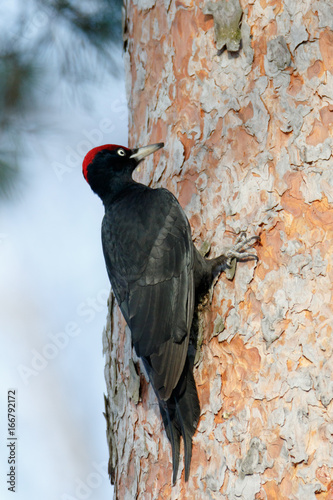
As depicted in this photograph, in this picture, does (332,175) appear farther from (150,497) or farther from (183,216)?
(150,497)

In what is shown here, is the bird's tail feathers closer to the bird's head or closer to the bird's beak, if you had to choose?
the bird's beak

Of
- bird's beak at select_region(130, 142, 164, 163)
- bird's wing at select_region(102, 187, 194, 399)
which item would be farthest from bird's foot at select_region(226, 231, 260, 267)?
bird's beak at select_region(130, 142, 164, 163)

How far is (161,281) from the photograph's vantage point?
2.37 meters

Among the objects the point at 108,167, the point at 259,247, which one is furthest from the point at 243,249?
the point at 108,167

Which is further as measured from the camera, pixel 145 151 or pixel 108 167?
pixel 108 167

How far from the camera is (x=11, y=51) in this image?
3682 millimetres

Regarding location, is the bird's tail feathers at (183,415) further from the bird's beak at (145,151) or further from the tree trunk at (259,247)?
the bird's beak at (145,151)

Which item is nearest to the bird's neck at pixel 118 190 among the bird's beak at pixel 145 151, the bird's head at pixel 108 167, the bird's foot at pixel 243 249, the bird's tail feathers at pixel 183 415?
the bird's head at pixel 108 167

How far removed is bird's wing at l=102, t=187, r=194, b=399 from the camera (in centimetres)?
219

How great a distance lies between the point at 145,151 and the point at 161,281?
1.85ft

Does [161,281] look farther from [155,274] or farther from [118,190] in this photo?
[118,190]

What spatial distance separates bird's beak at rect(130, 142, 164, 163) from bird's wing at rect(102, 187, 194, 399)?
0.15 m

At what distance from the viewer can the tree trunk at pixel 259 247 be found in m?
1.85

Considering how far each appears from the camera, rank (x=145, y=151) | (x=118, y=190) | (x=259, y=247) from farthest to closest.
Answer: (x=118, y=190)
(x=145, y=151)
(x=259, y=247)
